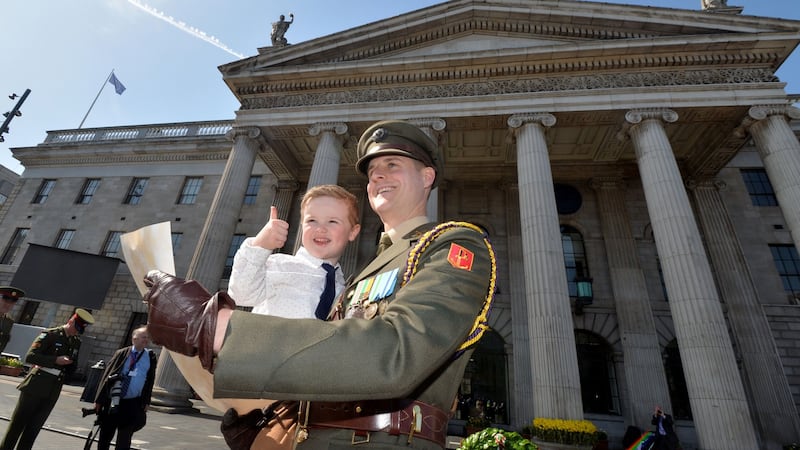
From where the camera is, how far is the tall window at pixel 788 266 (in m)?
14.7

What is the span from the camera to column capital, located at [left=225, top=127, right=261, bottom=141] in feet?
48.6

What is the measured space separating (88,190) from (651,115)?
29889mm

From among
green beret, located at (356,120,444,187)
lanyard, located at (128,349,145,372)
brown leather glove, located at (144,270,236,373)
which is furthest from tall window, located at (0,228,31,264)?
→ brown leather glove, located at (144,270,236,373)

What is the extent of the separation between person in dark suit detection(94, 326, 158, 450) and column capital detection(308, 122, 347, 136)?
1008cm

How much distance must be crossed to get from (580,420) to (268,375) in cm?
1060

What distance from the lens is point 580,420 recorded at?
924 cm

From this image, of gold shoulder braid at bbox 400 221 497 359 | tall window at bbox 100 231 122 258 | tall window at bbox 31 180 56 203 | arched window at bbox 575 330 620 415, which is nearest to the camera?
gold shoulder braid at bbox 400 221 497 359

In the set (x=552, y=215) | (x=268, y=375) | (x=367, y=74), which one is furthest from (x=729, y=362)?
(x=367, y=74)

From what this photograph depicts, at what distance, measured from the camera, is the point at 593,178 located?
17.1 metres

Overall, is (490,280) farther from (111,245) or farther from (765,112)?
(111,245)

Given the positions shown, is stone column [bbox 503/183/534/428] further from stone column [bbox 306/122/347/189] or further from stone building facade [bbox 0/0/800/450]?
stone column [bbox 306/122/347/189]

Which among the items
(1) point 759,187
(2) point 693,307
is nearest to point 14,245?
(2) point 693,307

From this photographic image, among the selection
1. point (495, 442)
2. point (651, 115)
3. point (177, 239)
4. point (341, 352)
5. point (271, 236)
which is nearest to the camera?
point (341, 352)

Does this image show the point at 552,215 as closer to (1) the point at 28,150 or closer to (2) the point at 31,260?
(2) the point at 31,260
